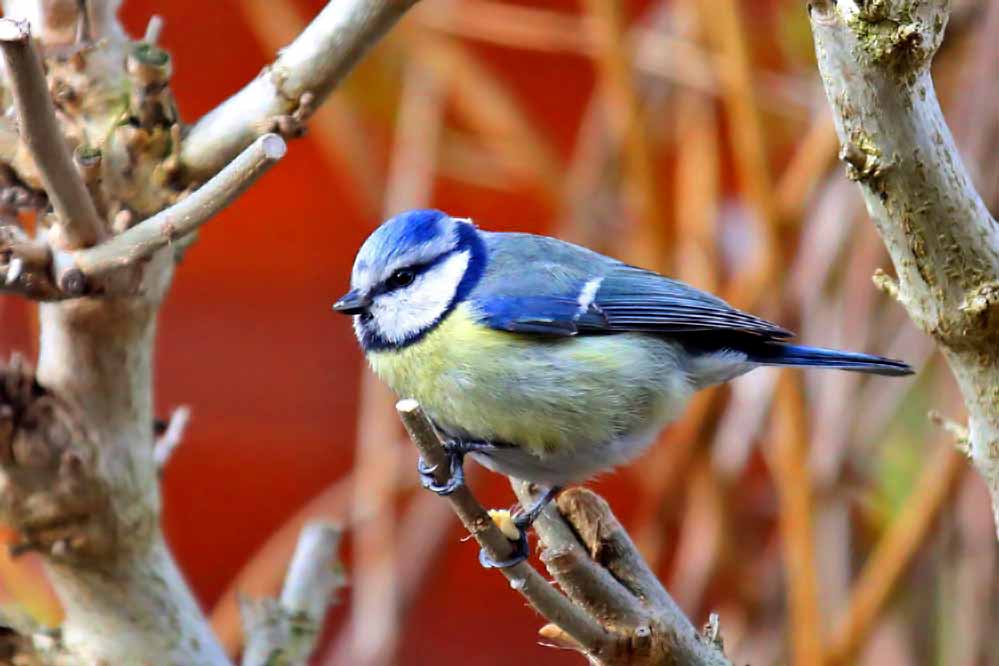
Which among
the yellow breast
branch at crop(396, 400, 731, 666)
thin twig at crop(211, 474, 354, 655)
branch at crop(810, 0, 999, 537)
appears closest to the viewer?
branch at crop(810, 0, 999, 537)

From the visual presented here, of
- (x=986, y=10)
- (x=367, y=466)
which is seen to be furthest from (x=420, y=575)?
(x=986, y=10)

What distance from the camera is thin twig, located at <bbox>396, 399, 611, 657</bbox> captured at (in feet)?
2.45

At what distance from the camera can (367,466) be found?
1.84 meters

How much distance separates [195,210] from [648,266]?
99cm

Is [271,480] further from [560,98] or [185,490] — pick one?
[560,98]

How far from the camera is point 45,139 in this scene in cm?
78

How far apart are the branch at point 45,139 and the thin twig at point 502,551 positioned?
285mm

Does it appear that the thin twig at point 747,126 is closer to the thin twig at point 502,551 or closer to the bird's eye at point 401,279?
the bird's eye at point 401,279

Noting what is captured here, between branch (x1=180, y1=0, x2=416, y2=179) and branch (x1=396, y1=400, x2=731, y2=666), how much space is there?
29cm

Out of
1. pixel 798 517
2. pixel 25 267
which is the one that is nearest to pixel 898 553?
pixel 798 517

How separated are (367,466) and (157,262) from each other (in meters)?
0.93

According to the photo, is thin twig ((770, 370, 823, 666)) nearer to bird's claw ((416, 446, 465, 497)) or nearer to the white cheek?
the white cheek

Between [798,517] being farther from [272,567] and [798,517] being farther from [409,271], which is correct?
[272,567]

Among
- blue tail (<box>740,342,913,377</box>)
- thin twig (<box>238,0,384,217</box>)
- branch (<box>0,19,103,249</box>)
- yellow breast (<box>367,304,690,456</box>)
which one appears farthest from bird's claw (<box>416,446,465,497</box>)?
thin twig (<box>238,0,384,217</box>)
